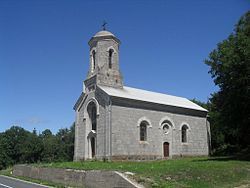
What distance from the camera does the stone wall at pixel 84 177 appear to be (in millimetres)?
16603

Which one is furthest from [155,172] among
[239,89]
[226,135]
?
[226,135]

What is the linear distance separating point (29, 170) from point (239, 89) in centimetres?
2042

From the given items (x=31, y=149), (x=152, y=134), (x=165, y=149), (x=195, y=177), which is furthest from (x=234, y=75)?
(x=31, y=149)

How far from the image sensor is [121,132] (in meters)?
34.1

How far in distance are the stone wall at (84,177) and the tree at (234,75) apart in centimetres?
1435

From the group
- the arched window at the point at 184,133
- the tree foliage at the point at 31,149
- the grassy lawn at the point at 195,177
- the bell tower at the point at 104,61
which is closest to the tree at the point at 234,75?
the grassy lawn at the point at 195,177

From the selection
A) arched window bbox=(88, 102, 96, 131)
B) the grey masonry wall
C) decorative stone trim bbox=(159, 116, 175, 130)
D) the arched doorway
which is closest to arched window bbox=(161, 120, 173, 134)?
decorative stone trim bbox=(159, 116, 175, 130)

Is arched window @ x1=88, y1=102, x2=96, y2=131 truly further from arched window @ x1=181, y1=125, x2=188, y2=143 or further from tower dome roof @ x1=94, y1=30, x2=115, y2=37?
arched window @ x1=181, y1=125, x2=188, y2=143

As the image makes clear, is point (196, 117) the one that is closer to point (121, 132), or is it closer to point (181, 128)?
point (181, 128)

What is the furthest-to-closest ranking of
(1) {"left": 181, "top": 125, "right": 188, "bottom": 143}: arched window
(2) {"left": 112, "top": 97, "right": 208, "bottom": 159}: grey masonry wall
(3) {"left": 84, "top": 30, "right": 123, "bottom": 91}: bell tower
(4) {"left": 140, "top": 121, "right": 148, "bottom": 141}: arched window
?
1. (1) {"left": 181, "top": 125, "right": 188, "bottom": 143}: arched window
2. (3) {"left": 84, "top": 30, "right": 123, "bottom": 91}: bell tower
3. (4) {"left": 140, "top": 121, "right": 148, "bottom": 141}: arched window
4. (2) {"left": 112, "top": 97, "right": 208, "bottom": 159}: grey masonry wall

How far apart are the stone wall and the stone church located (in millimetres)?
8834

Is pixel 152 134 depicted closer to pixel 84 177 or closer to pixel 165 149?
pixel 165 149

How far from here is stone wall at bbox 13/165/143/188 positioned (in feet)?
54.5

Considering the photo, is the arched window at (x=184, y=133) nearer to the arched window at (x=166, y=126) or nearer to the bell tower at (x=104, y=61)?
the arched window at (x=166, y=126)
